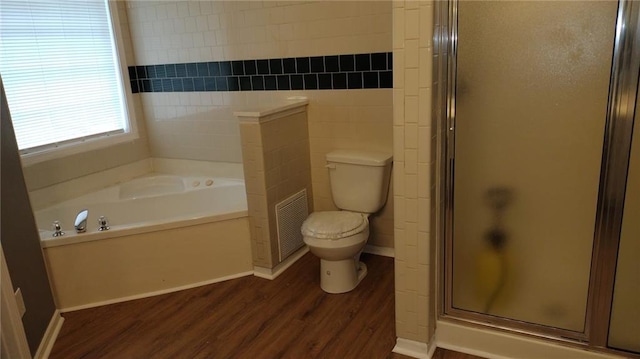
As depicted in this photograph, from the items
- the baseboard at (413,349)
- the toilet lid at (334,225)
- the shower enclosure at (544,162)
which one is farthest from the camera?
the toilet lid at (334,225)

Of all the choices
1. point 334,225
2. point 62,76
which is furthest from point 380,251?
point 62,76

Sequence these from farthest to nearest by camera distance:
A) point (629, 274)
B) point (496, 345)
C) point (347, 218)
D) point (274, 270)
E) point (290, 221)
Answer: point (290, 221) < point (274, 270) < point (347, 218) < point (496, 345) < point (629, 274)

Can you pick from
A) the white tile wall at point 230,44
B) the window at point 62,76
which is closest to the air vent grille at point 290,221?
the white tile wall at point 230,44

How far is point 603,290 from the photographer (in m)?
1.90

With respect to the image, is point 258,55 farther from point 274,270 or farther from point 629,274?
A: point 629,274

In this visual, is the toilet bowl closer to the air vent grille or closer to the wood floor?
the wood floor

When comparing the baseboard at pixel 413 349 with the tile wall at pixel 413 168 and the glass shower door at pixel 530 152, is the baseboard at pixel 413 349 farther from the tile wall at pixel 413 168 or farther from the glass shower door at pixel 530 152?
the glass shower door at pixel 530 152

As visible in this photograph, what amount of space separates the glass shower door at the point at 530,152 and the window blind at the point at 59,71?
9.17ft

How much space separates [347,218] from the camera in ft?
9.12

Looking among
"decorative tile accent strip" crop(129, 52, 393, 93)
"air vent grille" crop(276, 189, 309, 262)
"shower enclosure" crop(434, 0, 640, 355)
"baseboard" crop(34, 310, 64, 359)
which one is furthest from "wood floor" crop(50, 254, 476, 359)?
"decorative tile accent strip" crop(129, 52, 393, 93)

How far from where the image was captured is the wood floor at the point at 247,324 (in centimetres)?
232

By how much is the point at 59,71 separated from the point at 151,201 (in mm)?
1116

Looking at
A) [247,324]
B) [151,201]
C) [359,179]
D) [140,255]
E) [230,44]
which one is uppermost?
[230,44]

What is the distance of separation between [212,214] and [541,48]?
202 cm
